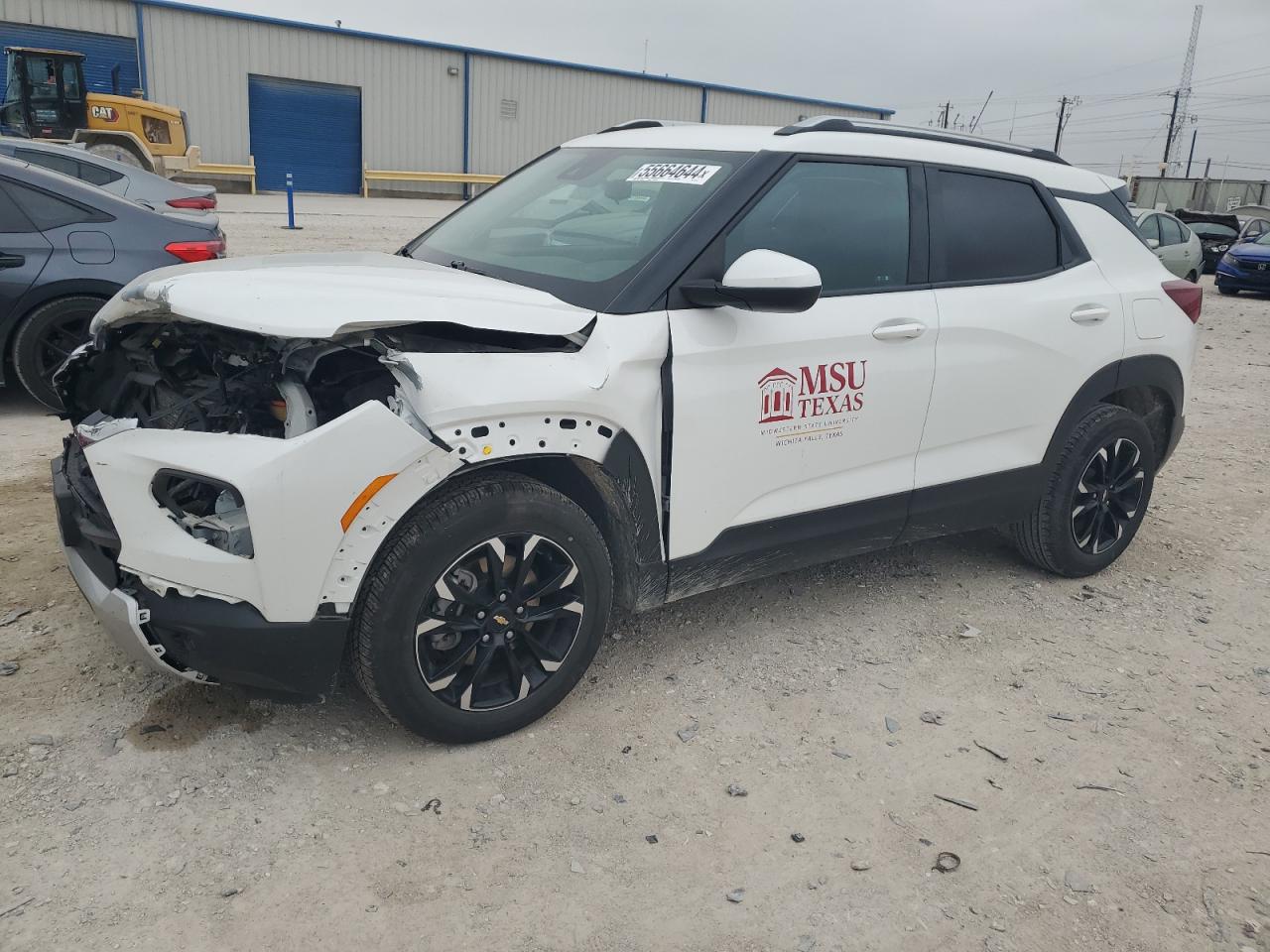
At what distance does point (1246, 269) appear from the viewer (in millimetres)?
17641

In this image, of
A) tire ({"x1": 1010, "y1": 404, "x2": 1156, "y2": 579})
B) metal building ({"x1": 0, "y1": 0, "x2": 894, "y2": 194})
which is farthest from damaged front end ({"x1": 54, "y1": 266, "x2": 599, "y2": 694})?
metal building ({"x1": 0, "y1": 0, "x2": 894, "y2": 194})

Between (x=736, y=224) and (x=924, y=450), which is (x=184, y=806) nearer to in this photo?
(x=736, y=224)

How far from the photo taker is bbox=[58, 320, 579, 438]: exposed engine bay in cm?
272

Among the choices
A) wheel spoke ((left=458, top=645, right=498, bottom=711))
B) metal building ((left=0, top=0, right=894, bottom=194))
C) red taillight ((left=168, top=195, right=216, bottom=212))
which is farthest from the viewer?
metal building ((left=0, top=0, right=894, bottom=194))

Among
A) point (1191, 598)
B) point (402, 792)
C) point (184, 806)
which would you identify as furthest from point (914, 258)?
point (184, 806)

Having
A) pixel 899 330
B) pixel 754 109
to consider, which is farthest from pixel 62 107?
pixel 754 109

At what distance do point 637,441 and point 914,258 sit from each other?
4.61ft

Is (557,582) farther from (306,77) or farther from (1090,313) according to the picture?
(306,77)

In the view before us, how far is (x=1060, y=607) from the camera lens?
4266 mm

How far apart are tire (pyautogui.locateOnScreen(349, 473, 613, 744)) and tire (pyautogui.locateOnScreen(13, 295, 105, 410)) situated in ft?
14.1

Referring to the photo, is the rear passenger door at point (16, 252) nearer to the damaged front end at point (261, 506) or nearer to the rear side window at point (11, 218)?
the rear side window at point (11, 218)

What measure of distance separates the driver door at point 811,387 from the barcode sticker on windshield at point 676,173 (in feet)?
0.72

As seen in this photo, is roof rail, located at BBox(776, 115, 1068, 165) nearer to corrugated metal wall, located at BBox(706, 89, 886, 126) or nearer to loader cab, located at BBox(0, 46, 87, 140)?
loader cab, located at BBox(0, 46, 87, 140)

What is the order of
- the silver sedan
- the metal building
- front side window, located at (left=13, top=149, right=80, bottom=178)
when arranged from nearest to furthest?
front side window, located at (left=13, top=149, right=80, bottom=178), the silver sedan, the metal building
